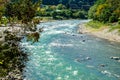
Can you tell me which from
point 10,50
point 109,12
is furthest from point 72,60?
point 109,12

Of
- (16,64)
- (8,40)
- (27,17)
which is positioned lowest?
(16,64)

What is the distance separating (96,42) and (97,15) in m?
37.8

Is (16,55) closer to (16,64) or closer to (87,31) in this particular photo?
(16,64)

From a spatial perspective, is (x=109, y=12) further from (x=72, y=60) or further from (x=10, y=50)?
(x=10, y=50)

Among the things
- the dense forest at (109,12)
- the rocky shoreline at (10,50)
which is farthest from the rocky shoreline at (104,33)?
the rocky shoreline at (10,50)

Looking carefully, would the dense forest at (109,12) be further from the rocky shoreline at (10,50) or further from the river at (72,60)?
the rocky shoreline at (10,50)

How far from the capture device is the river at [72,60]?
40.6m

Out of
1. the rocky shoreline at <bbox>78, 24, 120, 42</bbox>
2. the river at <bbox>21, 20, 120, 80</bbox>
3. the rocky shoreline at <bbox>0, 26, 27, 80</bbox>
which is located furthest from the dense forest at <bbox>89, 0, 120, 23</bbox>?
the rocky shoreline at <bbox>0, 26, 27, 80</bbox>

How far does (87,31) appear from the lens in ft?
312

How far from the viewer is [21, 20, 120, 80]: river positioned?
40.6 meters

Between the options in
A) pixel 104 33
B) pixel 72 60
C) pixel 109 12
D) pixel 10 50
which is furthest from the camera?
pixel 109 12

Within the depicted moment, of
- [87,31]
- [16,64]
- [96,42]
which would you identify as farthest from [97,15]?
[16,64]

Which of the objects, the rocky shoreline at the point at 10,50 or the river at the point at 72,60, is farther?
the river at the point at 72,60

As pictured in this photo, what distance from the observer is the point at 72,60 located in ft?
167
